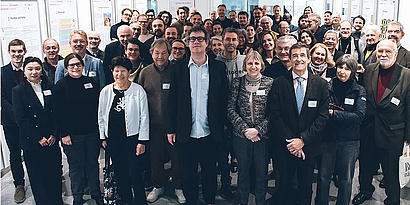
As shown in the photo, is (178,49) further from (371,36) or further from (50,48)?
(371,36)

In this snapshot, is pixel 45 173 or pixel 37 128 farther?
pixel 45 173

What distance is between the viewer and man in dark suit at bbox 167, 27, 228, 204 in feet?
10.5

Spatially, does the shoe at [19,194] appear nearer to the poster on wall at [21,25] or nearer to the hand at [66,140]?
the hand at [66,140]

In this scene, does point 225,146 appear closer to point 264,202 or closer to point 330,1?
point 264,202

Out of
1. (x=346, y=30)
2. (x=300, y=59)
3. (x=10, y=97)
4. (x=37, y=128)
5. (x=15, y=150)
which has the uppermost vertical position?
(x=346, y=30)

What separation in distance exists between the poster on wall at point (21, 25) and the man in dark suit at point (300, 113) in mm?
3207

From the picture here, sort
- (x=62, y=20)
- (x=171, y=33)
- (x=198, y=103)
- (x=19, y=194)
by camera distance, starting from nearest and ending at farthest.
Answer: (x=198, y=103), (x=19, y=194), (x=171, y=33), (x=62, y=20)

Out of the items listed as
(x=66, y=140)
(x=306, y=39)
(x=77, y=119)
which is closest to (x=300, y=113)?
(x=306, y=39)

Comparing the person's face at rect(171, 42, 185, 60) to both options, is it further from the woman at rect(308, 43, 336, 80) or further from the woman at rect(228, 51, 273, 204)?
the woman at rect(308, 43, 336, 80)

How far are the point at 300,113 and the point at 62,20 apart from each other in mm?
3985

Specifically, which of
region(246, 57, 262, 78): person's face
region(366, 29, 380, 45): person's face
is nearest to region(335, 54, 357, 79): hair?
region(246, 57, 262, 78): person's face

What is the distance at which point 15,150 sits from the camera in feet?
12.4

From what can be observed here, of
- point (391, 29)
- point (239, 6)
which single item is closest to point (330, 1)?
point (239, 6)

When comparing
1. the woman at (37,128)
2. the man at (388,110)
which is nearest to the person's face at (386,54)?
the man at (388,110)
